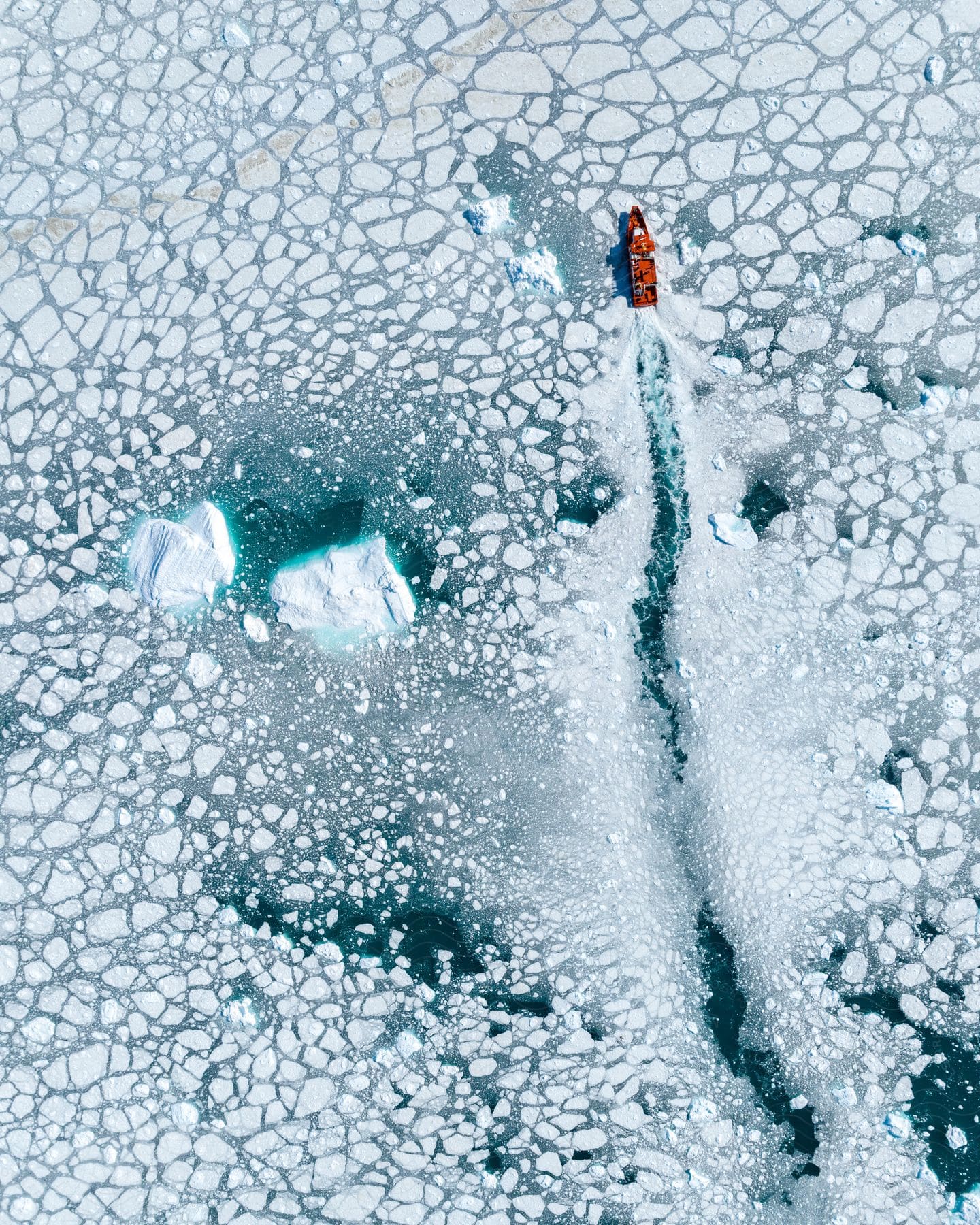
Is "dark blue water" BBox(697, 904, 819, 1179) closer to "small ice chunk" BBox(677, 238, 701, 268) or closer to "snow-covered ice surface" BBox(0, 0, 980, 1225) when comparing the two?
"snow-covered ice surface" BBox(0, 0, 980, 1225)

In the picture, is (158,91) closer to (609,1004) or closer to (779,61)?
(779,61)

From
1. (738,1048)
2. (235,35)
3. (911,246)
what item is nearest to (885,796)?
(738,1048)

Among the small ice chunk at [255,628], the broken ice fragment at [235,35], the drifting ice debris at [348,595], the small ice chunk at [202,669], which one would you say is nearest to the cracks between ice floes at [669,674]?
the drifting ice debris at [348,595]

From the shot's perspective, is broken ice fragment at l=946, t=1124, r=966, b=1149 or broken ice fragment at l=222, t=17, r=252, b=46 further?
broken ice fragment at l=222, t=17, r=252, b=46

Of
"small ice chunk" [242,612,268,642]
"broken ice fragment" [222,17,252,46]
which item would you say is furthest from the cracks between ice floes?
"broken ice fragment" [222,17,252,46]

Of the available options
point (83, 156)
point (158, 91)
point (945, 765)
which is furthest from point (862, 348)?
point (83, 156)

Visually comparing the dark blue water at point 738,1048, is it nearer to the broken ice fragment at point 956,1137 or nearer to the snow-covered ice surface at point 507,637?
the snow-covered ice surface at point 507,637

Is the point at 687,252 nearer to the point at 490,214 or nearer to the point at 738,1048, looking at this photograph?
the point at 490,214
